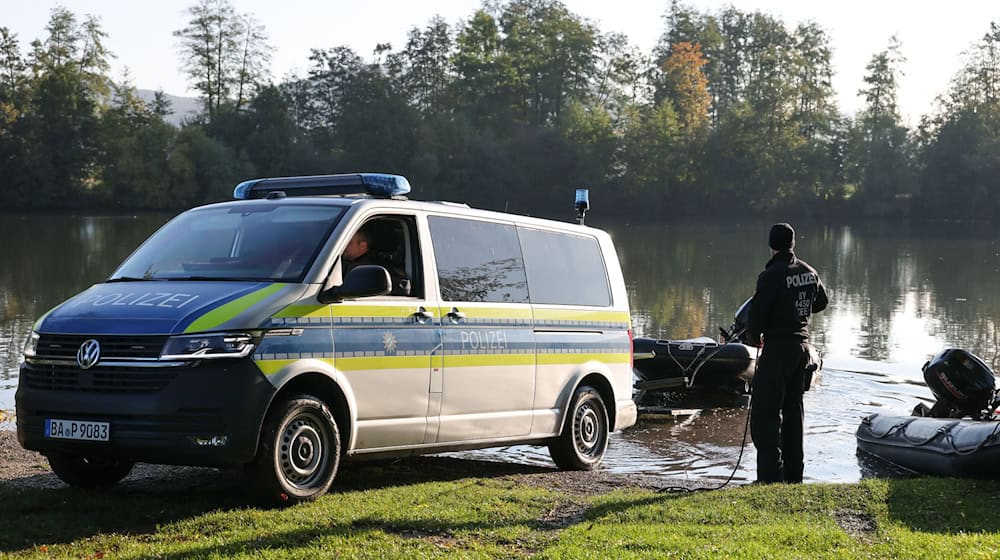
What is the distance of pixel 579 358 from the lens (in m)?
10.7

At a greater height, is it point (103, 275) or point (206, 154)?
point (206, 154)

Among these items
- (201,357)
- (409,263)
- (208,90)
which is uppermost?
(208,90)

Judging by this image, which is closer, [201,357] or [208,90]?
[201,357]

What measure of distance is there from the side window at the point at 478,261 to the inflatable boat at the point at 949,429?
4290 millimetres

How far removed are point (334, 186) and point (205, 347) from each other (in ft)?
8.17

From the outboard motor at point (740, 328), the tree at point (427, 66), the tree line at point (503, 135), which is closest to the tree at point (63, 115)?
the tree line at point (503, 135)

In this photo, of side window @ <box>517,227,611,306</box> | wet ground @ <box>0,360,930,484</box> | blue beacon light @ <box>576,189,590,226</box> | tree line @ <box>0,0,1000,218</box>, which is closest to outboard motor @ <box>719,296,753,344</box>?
wet ground @ <box>0,360,930,484</box>

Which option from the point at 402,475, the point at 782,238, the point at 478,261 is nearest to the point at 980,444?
the point at 782,238

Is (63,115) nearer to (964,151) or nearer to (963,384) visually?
(964,151)

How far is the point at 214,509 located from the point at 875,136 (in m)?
102

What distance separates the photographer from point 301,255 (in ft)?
26.9

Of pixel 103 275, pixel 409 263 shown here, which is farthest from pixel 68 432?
pixel 103 275

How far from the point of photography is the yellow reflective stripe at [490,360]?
29.8ft

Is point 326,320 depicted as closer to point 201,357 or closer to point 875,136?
point 201,357
